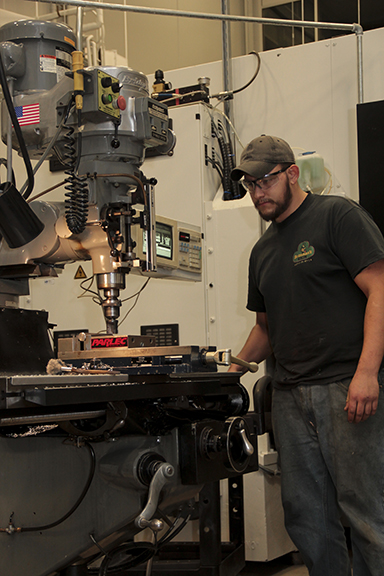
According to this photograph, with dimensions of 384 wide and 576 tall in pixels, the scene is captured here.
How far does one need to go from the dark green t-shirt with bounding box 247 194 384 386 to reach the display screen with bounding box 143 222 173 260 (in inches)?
14.2

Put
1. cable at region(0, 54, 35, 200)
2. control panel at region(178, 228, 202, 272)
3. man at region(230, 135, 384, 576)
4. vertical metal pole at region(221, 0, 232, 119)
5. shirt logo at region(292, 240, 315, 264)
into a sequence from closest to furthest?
cable at region(0, 54, 35, 200) → man at region(230, 135, 384, 576) → shirt logo at region(292, 240, 315, 264) → control panel at region(178, 228, 202, 272) → vertical metal pole at region(221, 0, 232, 119)

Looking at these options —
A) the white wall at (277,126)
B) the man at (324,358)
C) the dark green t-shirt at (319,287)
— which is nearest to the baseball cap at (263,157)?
the man at (324,358)

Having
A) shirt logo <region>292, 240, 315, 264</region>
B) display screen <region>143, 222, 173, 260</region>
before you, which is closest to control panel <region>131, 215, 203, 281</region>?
display screen <region>143, 222, 173, 260</region>

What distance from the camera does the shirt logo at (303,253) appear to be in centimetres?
185

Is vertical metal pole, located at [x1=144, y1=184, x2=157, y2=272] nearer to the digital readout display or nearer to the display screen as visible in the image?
the display screen

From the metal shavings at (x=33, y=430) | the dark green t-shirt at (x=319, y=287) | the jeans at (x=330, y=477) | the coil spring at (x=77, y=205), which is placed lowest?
the jeans at (x=330, y=477)

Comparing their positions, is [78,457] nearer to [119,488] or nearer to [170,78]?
[119,488]

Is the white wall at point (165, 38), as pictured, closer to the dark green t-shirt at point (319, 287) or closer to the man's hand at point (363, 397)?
the dark green t-shirt at point (319, 287)

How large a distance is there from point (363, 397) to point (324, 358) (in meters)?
0.19

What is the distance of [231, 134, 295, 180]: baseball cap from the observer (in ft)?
6.28

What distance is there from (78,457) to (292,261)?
88cm

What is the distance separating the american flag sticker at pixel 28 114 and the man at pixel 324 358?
664mm

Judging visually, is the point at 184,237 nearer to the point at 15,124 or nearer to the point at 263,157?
the point at 263,157

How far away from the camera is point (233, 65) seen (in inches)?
120
